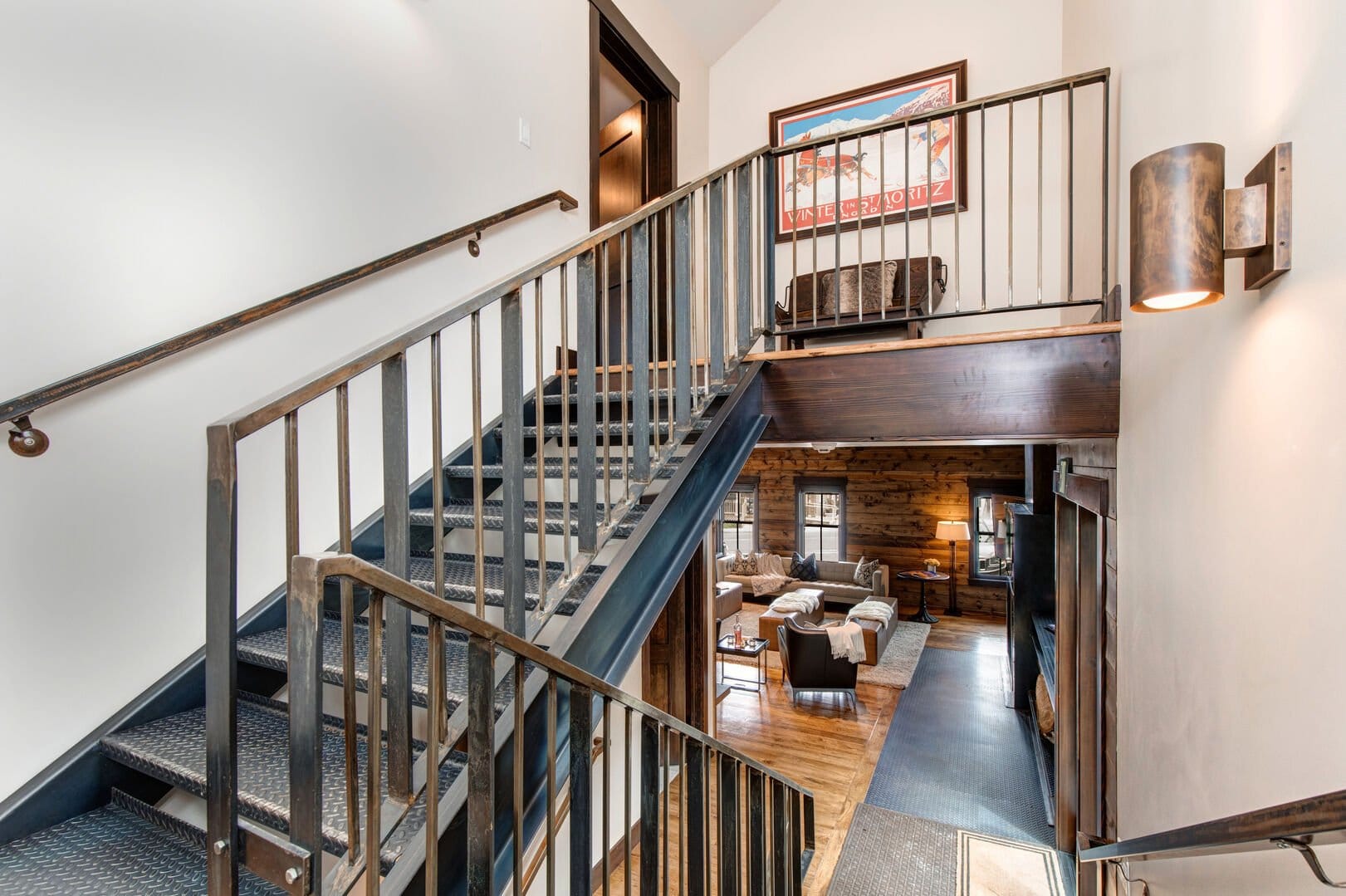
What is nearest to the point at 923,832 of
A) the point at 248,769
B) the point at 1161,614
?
the point at 1161,614

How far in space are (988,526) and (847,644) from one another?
13.8ft

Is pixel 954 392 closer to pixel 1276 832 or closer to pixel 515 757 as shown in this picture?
pixel 1276 832

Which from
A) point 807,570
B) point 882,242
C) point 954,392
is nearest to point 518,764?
point 954,392

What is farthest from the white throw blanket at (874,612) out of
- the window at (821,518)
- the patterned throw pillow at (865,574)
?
the window at (821,518)

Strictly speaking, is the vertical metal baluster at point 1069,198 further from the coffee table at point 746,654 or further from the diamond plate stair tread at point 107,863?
the coffee table at point 746,654

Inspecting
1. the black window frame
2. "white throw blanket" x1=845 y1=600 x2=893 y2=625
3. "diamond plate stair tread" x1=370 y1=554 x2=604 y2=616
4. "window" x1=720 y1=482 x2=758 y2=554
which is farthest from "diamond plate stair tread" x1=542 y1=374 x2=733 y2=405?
"window" x1=720 y1=482 x2=758 y2=554

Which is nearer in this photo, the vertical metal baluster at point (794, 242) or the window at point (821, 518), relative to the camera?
the vertical metal baluster at point (794, 242)

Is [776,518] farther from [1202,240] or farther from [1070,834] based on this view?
[1202,240]

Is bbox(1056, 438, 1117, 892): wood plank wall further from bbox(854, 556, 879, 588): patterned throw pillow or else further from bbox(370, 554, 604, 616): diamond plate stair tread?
bbox(854, 556, 879, 588): patterned throw pillow

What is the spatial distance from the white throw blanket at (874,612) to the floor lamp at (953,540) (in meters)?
1.51

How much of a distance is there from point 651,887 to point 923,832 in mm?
3117

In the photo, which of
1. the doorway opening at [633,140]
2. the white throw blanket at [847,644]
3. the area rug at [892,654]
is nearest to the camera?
the doorway opening at [633,140]

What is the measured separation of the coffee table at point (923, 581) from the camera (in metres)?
8.46

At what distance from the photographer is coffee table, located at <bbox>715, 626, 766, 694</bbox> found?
6250 mm
